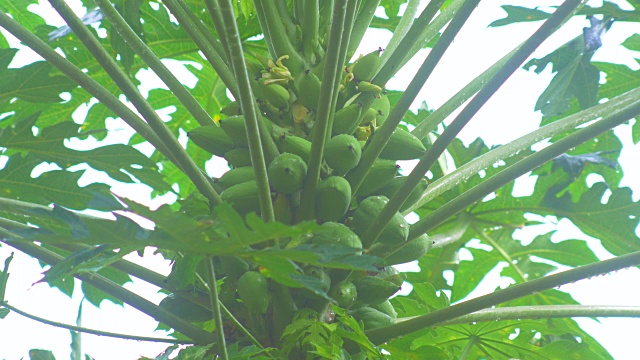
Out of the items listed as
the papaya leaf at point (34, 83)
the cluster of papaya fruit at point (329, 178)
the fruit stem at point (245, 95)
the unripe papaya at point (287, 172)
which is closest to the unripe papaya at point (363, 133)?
the cluster of papaya fruit at point (329, 178)

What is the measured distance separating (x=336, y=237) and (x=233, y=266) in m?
0.29

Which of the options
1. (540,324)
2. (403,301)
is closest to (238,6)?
(403,301)

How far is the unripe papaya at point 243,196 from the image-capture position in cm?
176

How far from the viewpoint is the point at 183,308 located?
189cm

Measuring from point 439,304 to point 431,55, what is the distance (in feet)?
2.55

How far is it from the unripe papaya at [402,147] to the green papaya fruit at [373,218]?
15 cm

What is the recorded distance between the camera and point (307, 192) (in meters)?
1.80

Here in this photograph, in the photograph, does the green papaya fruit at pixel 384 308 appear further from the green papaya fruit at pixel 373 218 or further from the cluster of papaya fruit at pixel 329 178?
the green papaya fruit at pixel 373 218

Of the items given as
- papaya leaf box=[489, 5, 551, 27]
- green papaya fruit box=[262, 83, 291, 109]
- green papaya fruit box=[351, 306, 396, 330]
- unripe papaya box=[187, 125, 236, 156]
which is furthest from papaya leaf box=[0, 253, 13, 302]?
papaya leaf box=[489, 5, 551, 27]

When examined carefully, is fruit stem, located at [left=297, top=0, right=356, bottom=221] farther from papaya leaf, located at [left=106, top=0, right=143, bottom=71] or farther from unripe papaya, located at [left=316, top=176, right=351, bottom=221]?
papaya leaf, located at [left=106, top=0, right=143, bottom=71]

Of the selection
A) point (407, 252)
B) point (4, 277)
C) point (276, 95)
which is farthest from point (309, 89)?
point (4, 277)

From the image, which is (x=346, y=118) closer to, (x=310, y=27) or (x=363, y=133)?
(x=363, y=133)

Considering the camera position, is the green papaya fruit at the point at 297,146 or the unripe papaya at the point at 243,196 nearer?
the unripe papaya at the point at 243,196

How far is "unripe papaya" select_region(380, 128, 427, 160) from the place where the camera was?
6.37ft
